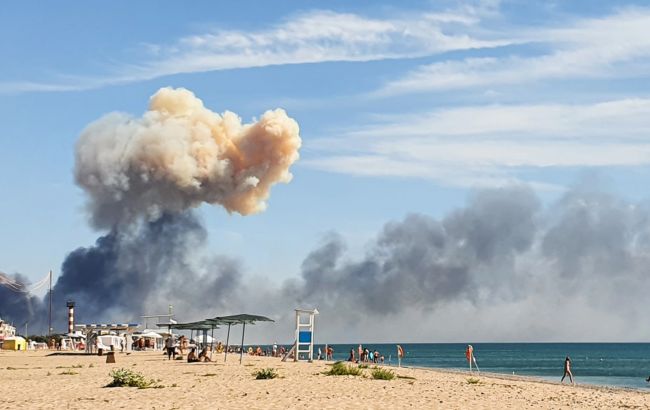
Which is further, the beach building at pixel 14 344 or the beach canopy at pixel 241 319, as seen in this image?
the beach building at pixel 14 344

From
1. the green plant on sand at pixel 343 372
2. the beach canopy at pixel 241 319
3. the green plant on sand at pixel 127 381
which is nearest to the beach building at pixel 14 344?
the beach canopy at pixel 241 319

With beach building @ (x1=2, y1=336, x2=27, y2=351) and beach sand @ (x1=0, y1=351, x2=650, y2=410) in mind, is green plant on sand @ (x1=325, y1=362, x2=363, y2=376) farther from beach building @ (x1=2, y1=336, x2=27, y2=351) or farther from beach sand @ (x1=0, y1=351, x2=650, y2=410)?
beach building @ (x1=2, y1=336, x2=27, y2=351)

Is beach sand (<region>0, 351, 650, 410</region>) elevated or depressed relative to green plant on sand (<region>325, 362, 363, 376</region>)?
depressed

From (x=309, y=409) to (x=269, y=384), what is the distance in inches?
341

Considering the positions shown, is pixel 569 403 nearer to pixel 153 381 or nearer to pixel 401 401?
pixel 401 401

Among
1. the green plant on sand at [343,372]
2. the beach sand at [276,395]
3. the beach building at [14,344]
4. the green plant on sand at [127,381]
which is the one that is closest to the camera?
the beach sand at [276,395]

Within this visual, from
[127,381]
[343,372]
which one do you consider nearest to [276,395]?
[127,381]

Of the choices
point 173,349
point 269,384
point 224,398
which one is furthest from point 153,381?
point 173,349

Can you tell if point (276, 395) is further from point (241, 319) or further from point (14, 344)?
point (14, 344)

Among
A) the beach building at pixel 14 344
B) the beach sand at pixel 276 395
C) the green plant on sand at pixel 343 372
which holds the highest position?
the beach building at pixel 14 344

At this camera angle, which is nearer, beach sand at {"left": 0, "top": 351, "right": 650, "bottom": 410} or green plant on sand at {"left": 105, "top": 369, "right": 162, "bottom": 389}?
beach sand at {"left": 0, "top": 351, "right": 650, "bottom": 410}

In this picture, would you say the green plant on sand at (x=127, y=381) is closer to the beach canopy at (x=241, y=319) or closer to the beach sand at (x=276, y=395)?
the beach sand at (x=276, y=395)

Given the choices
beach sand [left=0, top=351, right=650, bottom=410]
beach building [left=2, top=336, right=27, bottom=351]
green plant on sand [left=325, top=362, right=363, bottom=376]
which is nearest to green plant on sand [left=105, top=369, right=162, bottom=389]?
beach sand [left=0, top=351, right=650, bottom=410]

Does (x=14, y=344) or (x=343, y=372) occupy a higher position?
(x=14, y=344)
